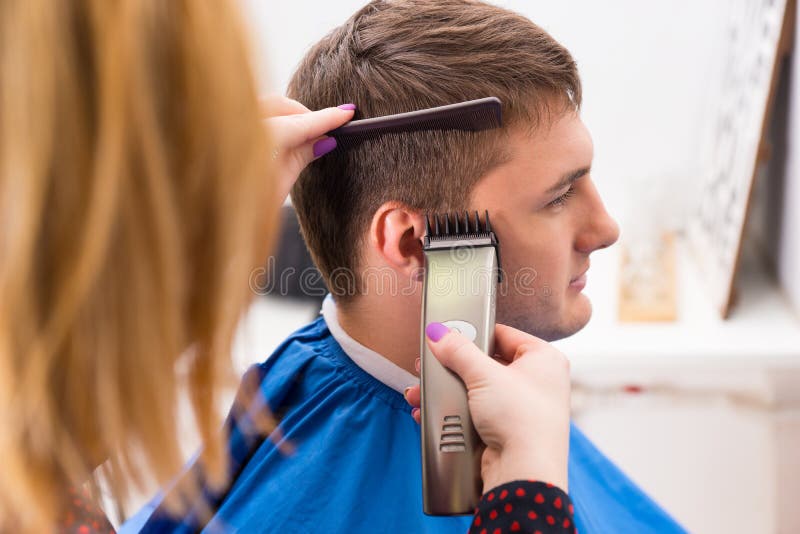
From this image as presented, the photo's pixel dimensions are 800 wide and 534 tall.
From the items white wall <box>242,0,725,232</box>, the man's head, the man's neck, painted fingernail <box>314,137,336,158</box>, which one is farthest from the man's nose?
white wall <box>242,0,725,232</box>

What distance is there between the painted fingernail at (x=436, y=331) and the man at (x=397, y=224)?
187 mm

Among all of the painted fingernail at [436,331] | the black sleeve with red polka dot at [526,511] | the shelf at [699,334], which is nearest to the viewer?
the black sleeve with red polka dot at [526,511]

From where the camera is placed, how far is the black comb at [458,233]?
2.68ft

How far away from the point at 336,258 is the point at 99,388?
1.80 ft

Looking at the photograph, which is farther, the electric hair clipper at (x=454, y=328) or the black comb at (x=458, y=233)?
the black comb at (x=458, y=233)

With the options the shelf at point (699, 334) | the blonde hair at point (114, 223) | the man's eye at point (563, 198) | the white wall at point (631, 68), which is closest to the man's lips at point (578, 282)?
the man's eye at point (563, 198)

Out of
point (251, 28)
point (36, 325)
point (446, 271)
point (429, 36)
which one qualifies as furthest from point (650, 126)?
point (36, 325)

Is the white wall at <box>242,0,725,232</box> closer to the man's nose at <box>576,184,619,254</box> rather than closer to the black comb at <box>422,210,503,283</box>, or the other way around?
the man's nose at <box>576,184,619,254</box>

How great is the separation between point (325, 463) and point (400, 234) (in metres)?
0.29

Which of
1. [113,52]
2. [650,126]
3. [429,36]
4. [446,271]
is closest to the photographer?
[113,52]

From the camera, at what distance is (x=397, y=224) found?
0.93 meters

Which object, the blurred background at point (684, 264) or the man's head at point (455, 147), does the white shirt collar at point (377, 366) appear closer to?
the man's head at point (455, 147)

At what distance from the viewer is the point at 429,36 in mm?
904

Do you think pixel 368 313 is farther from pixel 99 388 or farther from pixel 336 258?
pixel 99 388
